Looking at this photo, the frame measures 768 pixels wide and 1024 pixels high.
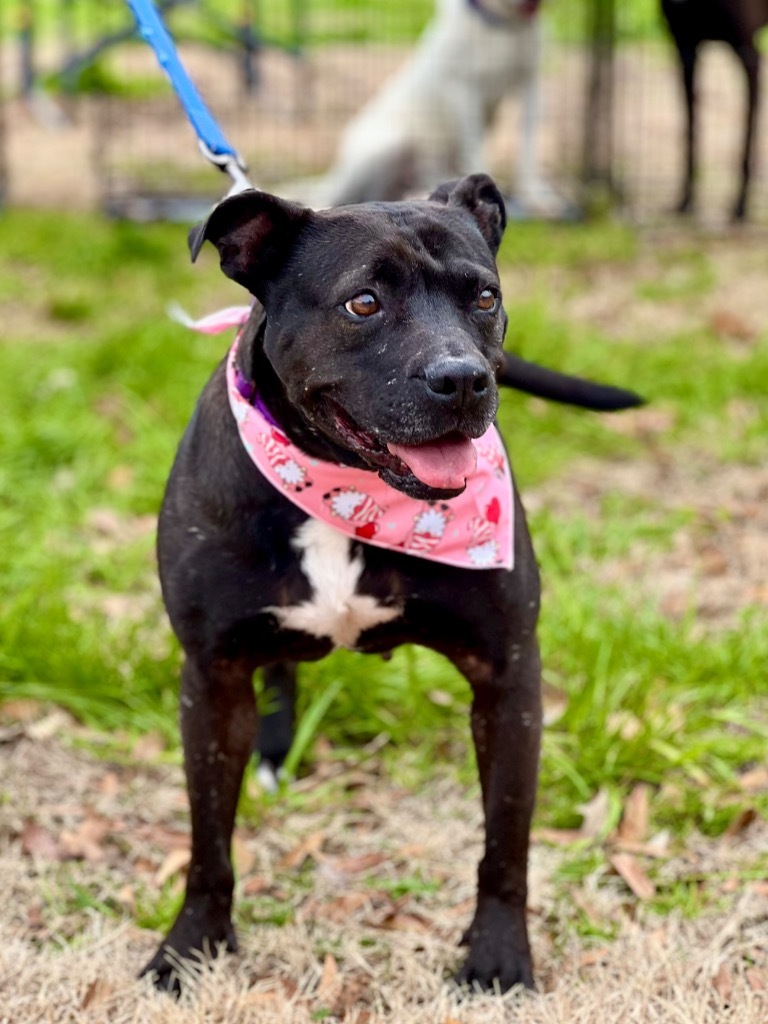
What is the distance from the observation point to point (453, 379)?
6.88 ft

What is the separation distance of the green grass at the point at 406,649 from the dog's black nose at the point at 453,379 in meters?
1.34

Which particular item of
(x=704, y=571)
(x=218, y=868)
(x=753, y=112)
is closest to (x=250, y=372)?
(x=218, y=868)

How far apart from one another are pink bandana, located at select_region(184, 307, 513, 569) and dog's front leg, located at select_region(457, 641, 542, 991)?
211 mm

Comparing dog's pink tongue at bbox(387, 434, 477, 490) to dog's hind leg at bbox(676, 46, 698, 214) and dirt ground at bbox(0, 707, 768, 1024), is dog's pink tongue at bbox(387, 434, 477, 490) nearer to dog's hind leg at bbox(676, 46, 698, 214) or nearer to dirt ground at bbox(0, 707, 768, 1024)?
dirt ground at bbox(0, 707, 768, 1024)

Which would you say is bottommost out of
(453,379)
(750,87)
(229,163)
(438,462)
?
(750,87)

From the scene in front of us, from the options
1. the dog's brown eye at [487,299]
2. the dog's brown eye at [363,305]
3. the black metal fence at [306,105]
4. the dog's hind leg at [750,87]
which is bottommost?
the black metal fence at [306,105]

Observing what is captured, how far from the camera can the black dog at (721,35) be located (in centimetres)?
648

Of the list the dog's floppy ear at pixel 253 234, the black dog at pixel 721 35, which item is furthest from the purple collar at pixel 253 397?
the black dog at pixel 721 35

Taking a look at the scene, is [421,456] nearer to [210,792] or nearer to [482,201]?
[482,201]

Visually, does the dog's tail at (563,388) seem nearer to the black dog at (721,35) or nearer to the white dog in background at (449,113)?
the black dog at (721,35)

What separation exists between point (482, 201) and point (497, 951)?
53.8 inches

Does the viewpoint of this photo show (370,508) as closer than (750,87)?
Yes

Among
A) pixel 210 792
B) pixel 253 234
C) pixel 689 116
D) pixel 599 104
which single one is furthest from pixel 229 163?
pixel 599 104

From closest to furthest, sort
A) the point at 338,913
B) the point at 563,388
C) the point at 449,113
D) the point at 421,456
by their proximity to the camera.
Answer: the point at 421,456 < the point at 338,913 < the point at 563,388 < the point at 449,113
